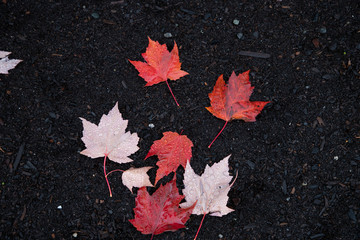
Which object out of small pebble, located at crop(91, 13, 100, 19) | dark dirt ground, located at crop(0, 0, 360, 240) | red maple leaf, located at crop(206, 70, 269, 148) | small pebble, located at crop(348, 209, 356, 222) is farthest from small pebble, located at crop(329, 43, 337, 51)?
small pebble, located at crop(91, 13, 100, 19)

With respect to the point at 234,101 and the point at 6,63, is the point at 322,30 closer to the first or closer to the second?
the point at 234,101

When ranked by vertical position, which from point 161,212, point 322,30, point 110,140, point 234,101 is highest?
point 322,30

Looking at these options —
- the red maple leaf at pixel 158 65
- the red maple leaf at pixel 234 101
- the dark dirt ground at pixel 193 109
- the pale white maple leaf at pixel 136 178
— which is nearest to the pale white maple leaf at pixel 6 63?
the dark dirt ground at pixel 193 109

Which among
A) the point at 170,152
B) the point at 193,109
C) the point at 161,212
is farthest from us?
the point at 193,109

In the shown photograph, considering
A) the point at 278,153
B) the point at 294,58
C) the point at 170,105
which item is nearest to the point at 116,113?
the point at 170,105

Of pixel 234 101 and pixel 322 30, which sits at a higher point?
pixel 322 30

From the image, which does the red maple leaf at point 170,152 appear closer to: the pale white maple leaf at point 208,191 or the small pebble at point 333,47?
the pale white maple leaf at point 208,191

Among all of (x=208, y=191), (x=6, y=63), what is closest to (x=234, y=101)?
(x=208, y=191)
